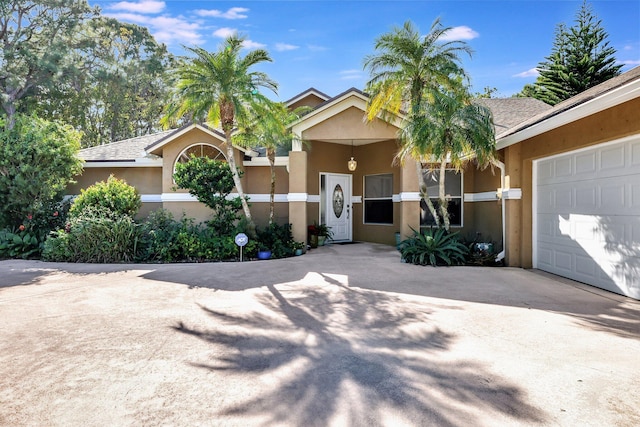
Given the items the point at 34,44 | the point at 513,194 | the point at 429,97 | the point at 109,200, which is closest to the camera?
the point at 513,194

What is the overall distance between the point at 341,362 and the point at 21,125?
39.9 feet

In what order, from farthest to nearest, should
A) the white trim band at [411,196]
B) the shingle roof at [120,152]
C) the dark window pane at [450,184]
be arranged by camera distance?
the shingle roof at [120,152] < the dark window pane at [450,184] < the white trim band at [411,196]

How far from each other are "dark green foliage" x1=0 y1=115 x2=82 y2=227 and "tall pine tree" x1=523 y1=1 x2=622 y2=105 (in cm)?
2258

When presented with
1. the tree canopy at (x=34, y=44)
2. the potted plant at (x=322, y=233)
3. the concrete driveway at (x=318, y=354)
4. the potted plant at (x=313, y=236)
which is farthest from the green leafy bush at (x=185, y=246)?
the tree canopy at (x=34, y=44)

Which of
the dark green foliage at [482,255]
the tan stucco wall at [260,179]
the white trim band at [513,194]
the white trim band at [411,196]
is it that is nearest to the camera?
the white trim band at [513,194]

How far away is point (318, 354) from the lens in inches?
145

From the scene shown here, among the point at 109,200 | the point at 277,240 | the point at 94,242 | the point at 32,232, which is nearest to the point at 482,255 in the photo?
the point at 277,240

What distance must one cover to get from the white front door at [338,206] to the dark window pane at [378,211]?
0.64 meters

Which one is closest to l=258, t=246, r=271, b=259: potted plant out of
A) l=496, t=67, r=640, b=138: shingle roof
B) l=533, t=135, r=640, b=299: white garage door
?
l=533, t=135, r=640, b=299: white garage door

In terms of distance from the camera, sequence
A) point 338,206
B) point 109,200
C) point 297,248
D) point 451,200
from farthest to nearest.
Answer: point 338,206, point 451,200, point 297,248, point 109,200

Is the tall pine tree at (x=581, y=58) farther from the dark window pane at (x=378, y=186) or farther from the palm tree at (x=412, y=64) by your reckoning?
the palm tree at (x=412, y=64)

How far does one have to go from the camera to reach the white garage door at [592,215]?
18.8 ft

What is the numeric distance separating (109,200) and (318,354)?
8.79 metres

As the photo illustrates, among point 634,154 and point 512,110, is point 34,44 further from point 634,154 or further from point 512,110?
point 634,154
